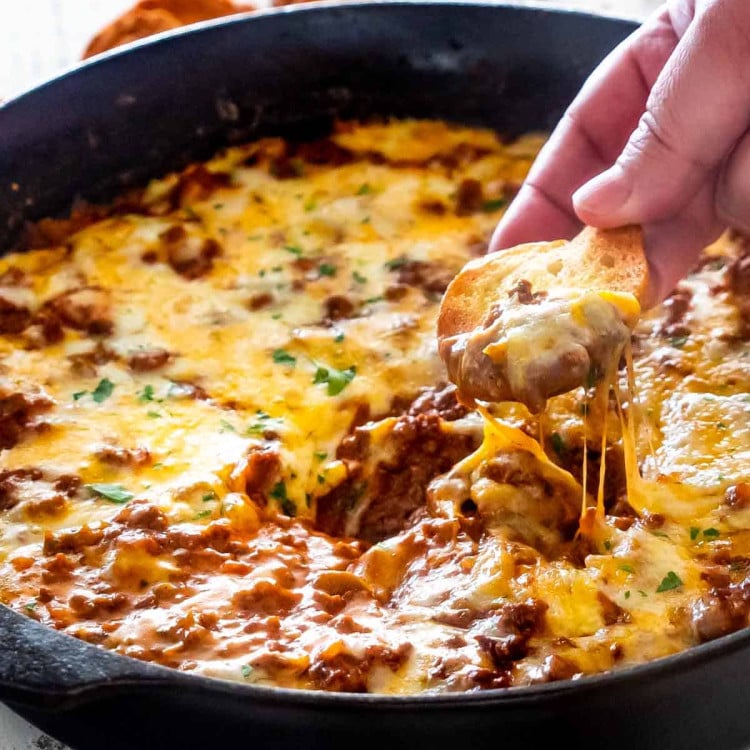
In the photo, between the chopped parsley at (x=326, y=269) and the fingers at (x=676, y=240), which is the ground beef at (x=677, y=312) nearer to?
the fingers at (x=676, y=240)

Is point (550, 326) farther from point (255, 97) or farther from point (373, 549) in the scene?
point (255, 97)

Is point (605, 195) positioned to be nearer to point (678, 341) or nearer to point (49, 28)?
point (678, 341)

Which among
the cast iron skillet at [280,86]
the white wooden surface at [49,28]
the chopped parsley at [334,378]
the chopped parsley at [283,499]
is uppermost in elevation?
the white wooden surface at [49,28]

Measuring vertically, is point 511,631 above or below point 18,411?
below

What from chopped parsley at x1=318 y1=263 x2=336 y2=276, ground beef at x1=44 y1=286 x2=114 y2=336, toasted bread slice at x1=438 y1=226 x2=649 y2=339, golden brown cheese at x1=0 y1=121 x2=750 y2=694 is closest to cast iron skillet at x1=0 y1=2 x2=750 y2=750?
golden brown cheese at x1=0 y1=121 x2=750 y2=694

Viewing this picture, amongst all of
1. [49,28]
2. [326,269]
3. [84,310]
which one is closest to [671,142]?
[326,269]

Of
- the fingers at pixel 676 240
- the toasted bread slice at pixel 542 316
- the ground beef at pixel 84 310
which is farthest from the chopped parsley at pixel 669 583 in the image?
the ground beef at pixel 84 310

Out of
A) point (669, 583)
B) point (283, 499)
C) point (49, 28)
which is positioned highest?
point (49, 28)
